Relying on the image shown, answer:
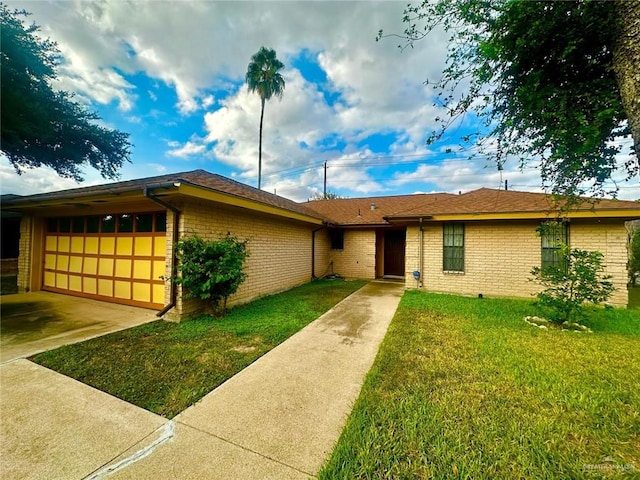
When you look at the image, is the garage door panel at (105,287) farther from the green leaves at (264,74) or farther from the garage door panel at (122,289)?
the green leaves at (264,74)

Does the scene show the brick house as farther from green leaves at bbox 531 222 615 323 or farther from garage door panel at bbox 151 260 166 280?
green leaves at bbox 531 222 615 323

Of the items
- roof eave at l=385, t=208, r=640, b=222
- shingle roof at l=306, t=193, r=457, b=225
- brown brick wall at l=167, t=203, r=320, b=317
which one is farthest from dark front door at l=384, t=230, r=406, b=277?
brown brick wall at l=167, t=203, r=320, b=317

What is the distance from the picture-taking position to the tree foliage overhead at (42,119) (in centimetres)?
758

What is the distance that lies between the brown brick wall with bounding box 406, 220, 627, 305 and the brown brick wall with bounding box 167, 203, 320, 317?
426 centimetres

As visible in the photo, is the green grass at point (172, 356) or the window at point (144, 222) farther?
the window at point (144, 222)

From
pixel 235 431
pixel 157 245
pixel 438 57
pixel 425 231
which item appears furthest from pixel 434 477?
pixel 425 231

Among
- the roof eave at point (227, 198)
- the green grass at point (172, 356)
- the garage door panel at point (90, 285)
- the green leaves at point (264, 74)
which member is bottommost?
the green grass at point (172, 356)

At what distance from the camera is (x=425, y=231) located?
8.57 metres

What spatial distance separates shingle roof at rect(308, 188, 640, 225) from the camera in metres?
6.76

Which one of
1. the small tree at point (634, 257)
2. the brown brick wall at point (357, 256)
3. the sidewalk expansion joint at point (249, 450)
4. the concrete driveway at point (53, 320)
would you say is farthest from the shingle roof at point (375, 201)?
the small tree at point (634, 257)

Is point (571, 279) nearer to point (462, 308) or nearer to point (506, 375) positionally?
point (462, 308)

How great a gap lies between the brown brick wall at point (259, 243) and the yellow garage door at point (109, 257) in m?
0.94

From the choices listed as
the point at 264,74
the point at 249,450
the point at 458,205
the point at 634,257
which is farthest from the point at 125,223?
the point at 634,257

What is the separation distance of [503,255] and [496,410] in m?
6.76
